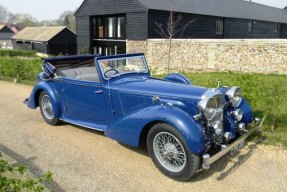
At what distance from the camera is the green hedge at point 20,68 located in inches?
509

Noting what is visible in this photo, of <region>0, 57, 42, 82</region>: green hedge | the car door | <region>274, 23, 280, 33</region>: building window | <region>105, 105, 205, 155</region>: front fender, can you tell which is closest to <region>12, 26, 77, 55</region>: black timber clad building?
<region>0, 57, 42, 82</region>: green hedge

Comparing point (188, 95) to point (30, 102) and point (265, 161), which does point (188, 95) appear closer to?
point (265, 161)

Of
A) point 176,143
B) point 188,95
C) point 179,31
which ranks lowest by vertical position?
point 176,143

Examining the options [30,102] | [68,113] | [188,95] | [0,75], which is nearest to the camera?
[188,95]

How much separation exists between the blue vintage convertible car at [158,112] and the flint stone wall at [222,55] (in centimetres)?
1048

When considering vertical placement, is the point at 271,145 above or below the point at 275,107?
below

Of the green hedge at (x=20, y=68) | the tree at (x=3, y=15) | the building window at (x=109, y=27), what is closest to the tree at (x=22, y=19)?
the tree at (x=3, y=15)

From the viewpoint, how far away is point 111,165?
477cm

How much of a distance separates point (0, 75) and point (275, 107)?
12805 millimetres

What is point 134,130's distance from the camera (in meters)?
4.57

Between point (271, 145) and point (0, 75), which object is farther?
point (0, 75)

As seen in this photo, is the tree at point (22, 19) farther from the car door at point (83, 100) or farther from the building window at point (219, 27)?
the car door at point (83, 100)

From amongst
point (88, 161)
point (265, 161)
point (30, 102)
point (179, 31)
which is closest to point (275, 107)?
point (265, 161)

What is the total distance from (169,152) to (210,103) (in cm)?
92
